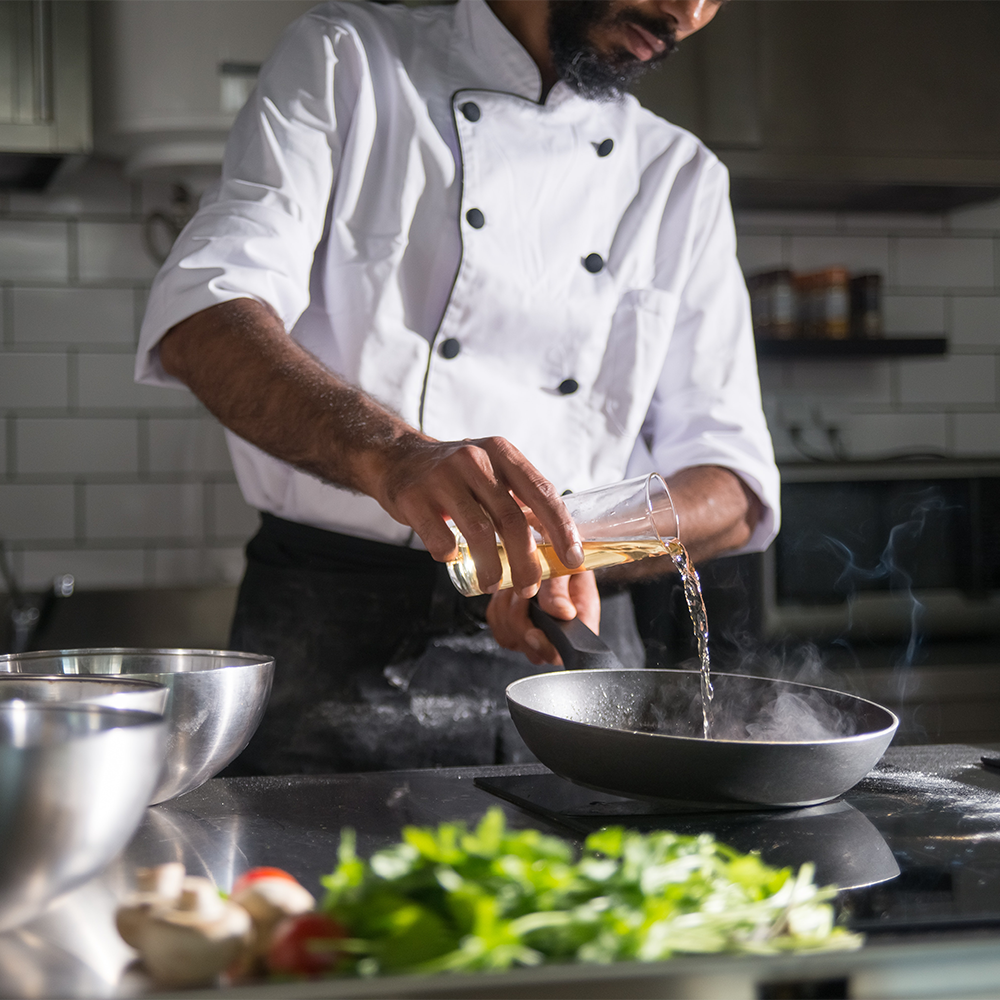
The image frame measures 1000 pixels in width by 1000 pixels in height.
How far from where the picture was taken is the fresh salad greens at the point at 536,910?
1.49 feet

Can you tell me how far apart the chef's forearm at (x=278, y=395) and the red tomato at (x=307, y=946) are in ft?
1.59

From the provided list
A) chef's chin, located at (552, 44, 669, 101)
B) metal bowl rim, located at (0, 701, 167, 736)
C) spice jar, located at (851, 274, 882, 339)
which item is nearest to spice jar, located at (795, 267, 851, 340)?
spice jar, located at (851, 274, 882, 339)

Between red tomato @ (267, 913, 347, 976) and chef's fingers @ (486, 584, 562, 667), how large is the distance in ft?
1.95

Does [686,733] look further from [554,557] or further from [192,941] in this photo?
[192,941]

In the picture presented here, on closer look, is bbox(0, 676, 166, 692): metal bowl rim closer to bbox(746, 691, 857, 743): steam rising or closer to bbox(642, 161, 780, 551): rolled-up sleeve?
bbox(746, 691, 857, 743): steam rising

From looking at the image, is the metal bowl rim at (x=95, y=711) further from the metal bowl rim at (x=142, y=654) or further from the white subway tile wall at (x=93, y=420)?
the white subway tile wall at (x=93, y=420)

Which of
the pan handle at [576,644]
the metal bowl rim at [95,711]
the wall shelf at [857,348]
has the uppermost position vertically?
the wall shelf at [857,348]

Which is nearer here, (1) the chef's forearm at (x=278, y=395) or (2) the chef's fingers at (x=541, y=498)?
(2) the chef's fingers at (x=541, y=498)

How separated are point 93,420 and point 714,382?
1.35 metres

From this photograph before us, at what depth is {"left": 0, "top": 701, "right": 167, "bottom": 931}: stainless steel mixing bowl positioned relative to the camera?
1.56ft

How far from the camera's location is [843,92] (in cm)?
217

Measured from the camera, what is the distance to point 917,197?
94.7 inches

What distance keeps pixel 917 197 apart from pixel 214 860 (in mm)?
2169

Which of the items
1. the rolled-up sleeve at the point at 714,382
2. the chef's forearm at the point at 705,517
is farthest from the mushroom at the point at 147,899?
the rolled-up sleeve at the point at 714,382
